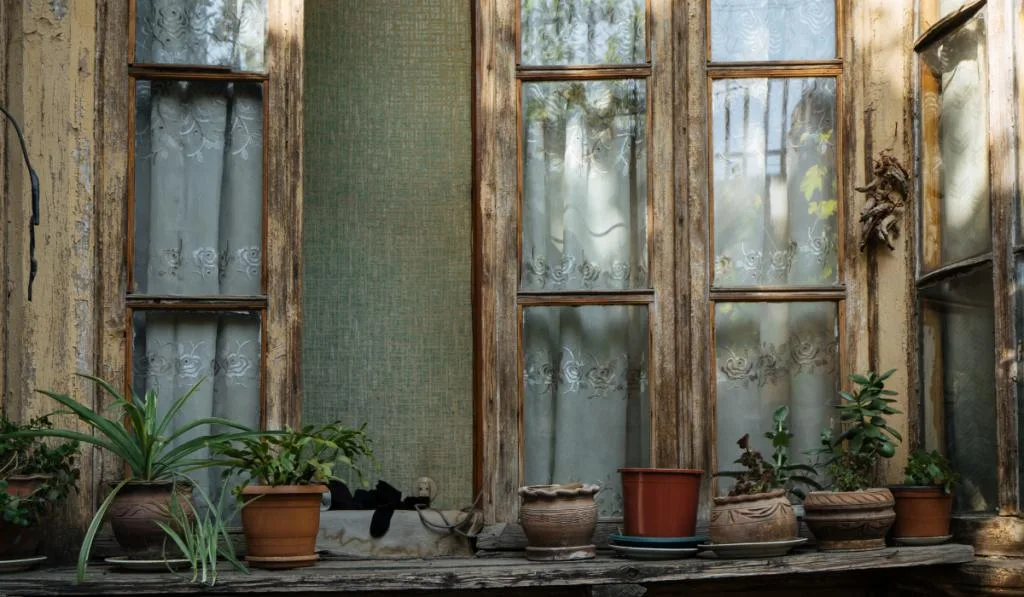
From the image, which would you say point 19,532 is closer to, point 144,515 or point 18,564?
point 18,564

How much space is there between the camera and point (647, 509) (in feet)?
13.1

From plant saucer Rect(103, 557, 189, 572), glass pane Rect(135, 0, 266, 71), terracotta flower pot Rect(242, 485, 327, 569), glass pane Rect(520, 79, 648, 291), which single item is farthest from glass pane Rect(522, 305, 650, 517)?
glass pane Rect(135, 0, 266, 71)

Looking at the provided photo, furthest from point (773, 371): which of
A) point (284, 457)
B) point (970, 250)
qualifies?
point (284, 457)

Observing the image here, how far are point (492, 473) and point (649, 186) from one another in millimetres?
1009

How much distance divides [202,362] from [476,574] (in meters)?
1.09

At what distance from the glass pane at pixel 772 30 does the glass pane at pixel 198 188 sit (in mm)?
1466

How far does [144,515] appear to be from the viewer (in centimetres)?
378

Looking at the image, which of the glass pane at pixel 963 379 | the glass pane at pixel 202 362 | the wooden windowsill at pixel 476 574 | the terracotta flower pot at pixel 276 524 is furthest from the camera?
the glass pane at pixel 202 362

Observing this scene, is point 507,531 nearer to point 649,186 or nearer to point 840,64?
point 649,186

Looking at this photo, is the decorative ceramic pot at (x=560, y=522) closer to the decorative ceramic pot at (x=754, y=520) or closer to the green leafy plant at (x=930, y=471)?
the decorative ceramic pot at (x=754, y=520)

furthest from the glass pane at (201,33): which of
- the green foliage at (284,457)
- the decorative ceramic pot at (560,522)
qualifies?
the decorative ceramic pot at (560,522)

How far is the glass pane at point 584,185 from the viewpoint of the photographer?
4.32 metres

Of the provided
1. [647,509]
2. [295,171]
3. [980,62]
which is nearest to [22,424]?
[295,171]

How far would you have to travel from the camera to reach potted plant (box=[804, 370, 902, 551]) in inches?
156
